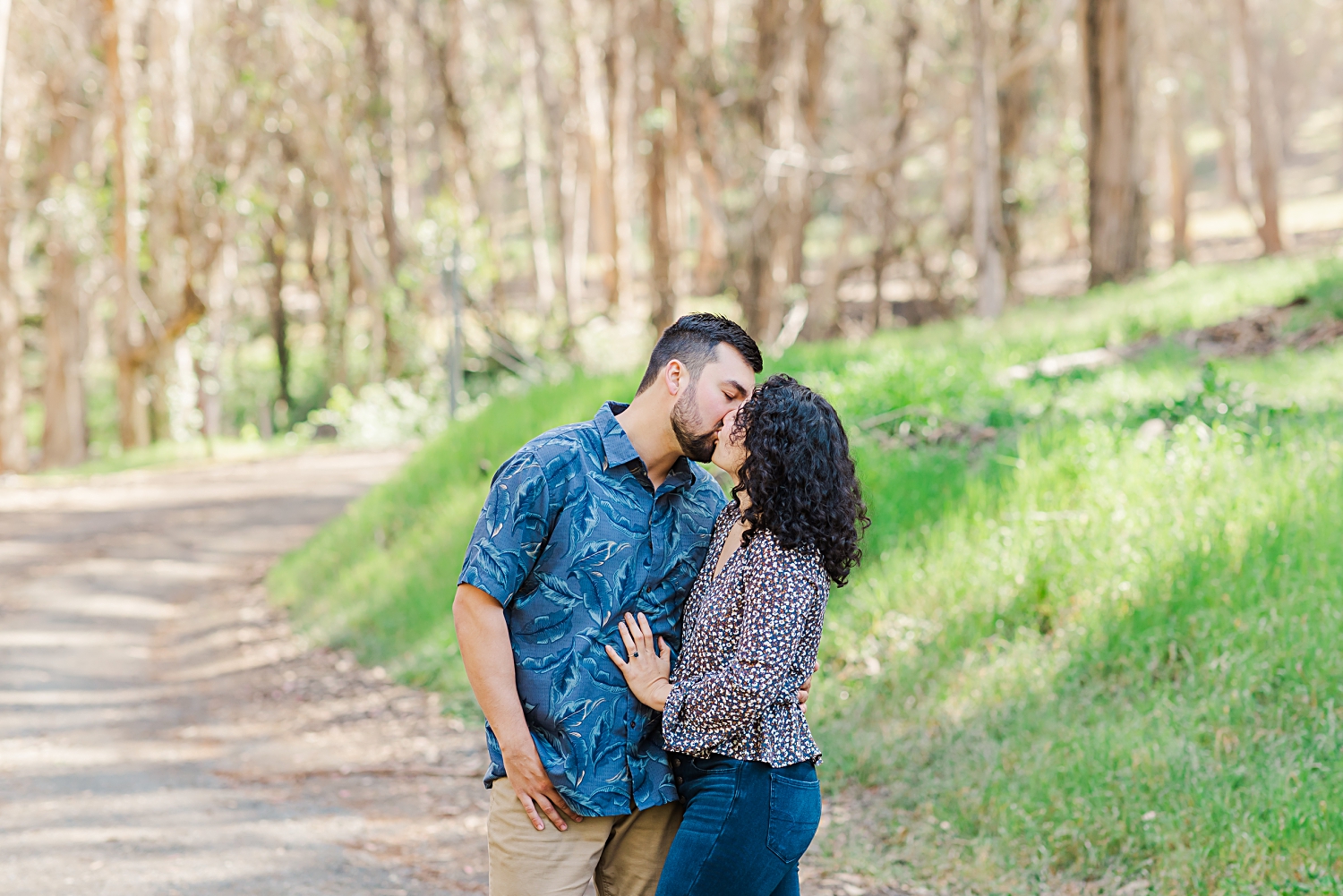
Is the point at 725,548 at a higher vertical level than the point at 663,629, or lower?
higher

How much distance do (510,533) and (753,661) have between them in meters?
0.62

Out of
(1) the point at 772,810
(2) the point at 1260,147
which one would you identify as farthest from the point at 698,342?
(2) the point at 1260,147

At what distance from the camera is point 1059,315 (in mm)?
13492

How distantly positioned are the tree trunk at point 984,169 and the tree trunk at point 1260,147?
19.8 ft

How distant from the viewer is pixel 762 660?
2639 millimetres

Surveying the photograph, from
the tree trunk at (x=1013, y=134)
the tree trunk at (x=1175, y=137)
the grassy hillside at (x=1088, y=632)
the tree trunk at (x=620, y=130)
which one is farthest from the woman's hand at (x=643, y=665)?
the tree trunk at (x=1175, y=137)

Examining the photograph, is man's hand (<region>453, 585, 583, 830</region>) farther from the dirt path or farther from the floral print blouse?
the dirt path

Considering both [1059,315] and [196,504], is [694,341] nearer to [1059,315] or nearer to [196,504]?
[1059,315]

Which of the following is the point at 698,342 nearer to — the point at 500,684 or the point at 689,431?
the point at 689,431

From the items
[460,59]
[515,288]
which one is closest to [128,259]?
[460,59]

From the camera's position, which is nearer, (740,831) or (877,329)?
(740,831)

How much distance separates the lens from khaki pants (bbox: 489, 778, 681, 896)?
2830 millimetres

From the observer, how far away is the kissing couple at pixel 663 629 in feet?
8.73

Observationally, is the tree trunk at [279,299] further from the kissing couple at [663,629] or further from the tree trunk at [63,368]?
the kissing couple at [663,629]
